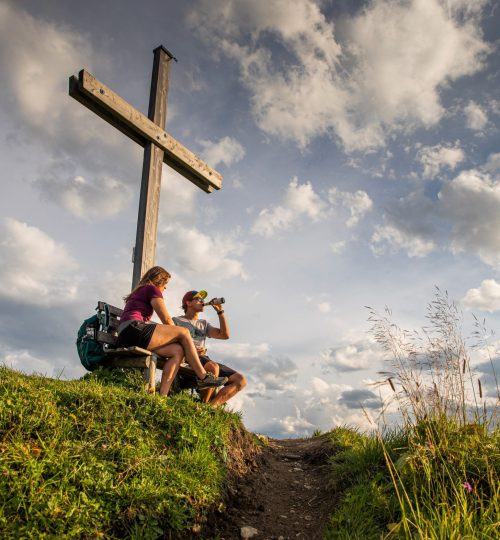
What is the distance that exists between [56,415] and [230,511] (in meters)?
1.88

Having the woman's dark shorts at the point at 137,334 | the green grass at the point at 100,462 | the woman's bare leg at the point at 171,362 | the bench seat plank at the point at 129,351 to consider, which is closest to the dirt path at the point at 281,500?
the green grass at the point at 100,462

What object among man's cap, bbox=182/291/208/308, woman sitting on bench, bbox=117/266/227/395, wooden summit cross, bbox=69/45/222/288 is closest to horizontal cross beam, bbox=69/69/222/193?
wooden summit cross, bbox=69/45/222/288

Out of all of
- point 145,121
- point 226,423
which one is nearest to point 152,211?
point 145,121

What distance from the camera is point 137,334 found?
5.93 m

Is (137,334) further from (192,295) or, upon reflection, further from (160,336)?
(192,295)

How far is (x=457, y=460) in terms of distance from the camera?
14.0 feet

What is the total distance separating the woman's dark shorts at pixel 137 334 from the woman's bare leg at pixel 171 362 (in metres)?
0.30

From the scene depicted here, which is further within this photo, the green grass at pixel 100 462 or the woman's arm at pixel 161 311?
the woman's arm at pixel 161 311

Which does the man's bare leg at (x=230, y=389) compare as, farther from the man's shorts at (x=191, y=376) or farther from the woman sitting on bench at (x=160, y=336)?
the woman sitting on bench at (x=160, y=336)

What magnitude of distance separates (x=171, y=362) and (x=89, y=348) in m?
→ 1.20

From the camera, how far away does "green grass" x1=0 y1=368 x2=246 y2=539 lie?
131 inches

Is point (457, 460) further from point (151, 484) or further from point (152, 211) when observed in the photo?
point (152, 211)

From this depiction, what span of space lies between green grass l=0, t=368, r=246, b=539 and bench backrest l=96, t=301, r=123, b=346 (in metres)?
1.25

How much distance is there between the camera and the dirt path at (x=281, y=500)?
439cm
